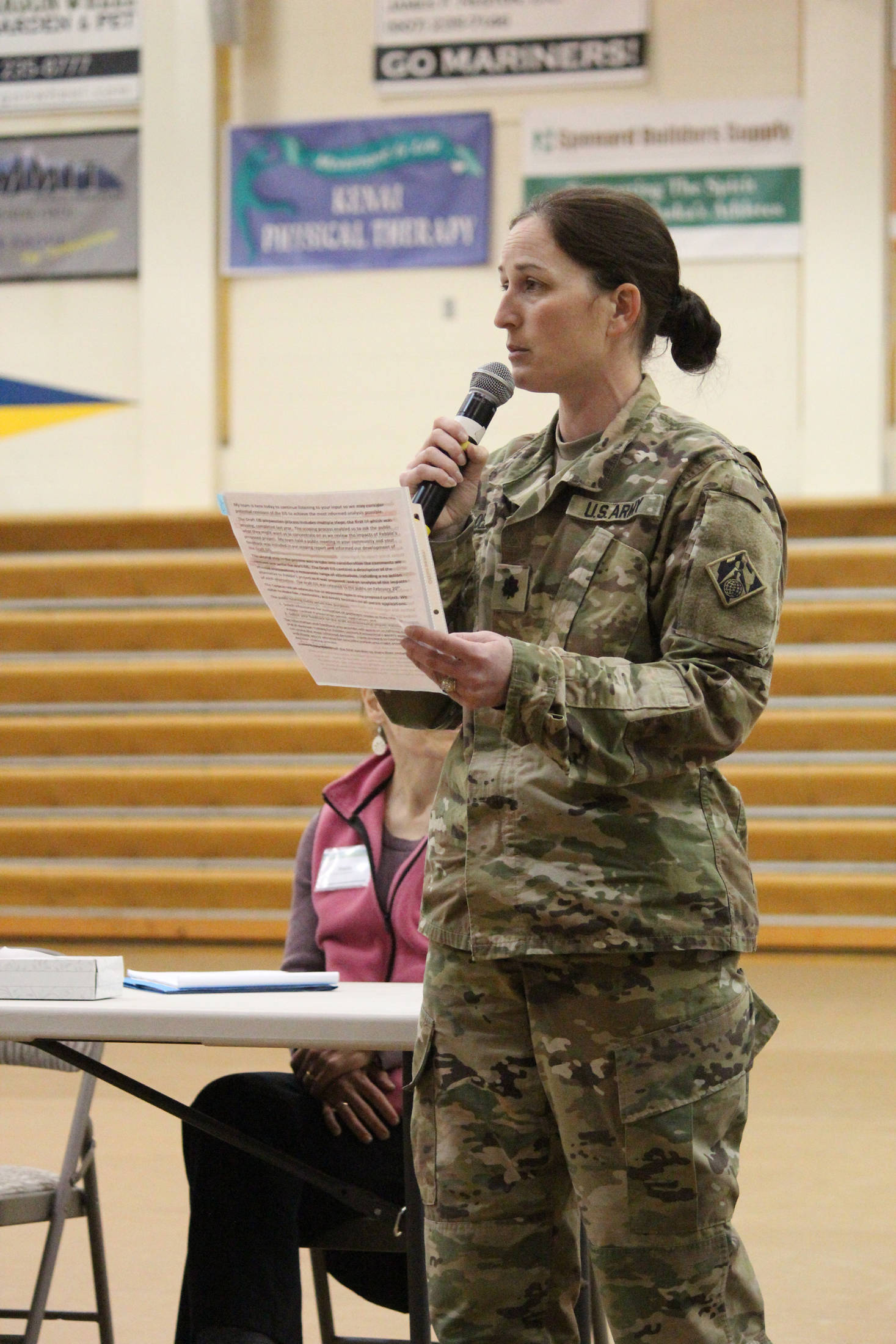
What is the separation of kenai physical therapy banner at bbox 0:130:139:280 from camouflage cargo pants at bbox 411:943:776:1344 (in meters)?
6.29

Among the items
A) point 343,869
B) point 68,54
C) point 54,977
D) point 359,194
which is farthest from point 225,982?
point 68,54

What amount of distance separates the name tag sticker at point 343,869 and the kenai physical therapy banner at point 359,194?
198 inches

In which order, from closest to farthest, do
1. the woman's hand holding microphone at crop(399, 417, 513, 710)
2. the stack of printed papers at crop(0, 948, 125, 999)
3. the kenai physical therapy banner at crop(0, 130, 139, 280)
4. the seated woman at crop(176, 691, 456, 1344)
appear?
1. the woman's hand holding microphone at crop(399, 417, 513, 710)
2. the stack of printed papers at crop(0, 948, 125, 999)
3. the seated woman at crop(176, 691, 456, 1344)
4. the kenai physical therapy banner at crop(0, 130, 139, 280)

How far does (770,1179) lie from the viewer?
3275 mm

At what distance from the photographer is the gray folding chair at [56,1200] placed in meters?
2.10

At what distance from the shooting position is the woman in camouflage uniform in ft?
4.38

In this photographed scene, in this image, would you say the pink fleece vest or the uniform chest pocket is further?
the pink fleece vest

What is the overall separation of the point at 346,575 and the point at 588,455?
0.29 metres

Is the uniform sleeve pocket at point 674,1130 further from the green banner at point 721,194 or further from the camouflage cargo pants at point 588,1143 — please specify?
the green banner at point 721,194

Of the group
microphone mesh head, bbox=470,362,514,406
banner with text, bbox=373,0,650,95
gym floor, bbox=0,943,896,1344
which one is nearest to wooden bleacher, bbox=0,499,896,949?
gym floor, bbox=0,943,896,1344

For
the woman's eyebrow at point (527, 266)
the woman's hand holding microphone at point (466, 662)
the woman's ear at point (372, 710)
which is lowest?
the woman's ear at point (372, 710)

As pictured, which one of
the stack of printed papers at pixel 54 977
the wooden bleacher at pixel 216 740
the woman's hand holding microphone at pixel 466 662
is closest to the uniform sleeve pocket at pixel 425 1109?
the woman's hand holding microphone at pixel 466 662

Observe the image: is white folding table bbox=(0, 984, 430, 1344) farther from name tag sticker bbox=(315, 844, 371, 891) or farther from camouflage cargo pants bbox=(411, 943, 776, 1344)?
name tag sticker bbox=(315, 844, 371, 891)

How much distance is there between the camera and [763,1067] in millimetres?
4383
